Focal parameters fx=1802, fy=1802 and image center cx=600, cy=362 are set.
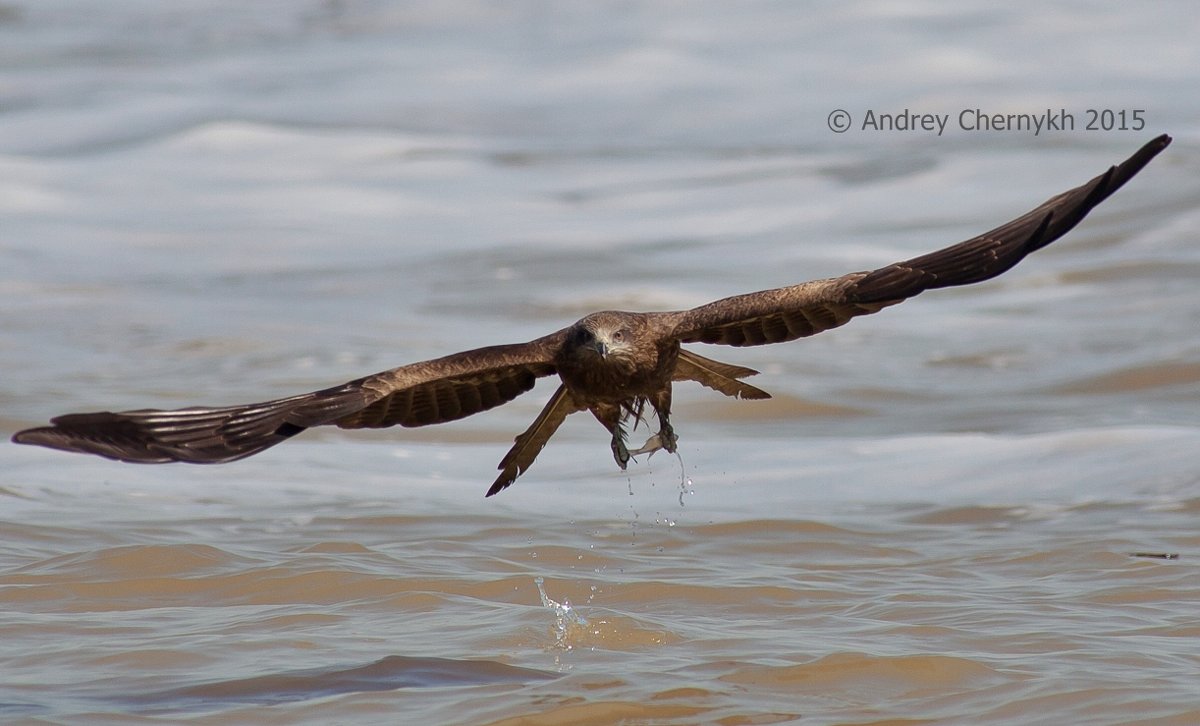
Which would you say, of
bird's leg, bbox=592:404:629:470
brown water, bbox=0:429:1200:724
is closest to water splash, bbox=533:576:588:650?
brown water, bbox=0:429:1200:724

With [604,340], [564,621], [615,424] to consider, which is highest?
[604,340]

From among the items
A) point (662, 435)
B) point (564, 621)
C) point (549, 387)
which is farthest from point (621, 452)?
point (549, 387)

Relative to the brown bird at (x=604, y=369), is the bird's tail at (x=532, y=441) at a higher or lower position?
lower

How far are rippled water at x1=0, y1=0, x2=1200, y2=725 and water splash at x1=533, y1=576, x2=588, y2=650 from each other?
3 cm

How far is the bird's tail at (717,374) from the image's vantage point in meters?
6.73

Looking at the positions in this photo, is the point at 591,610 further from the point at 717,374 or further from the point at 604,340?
the point at 604,340

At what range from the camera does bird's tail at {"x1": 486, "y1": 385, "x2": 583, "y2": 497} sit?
20.8 ft

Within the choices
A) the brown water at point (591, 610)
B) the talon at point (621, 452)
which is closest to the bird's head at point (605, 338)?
the talon at point (621, 452)

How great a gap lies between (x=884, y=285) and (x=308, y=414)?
1998 mm

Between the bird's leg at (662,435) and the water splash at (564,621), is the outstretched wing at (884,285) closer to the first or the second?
the bird's leg at (662,435)

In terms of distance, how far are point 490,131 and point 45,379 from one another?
8.20m

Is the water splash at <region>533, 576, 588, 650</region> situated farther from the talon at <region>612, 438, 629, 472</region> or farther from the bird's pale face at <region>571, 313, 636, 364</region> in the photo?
the bird's pale face at <region>571, 313, 636, 364</region>

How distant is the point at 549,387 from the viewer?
42.4 feet

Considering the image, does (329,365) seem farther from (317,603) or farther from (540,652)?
(540,652)
